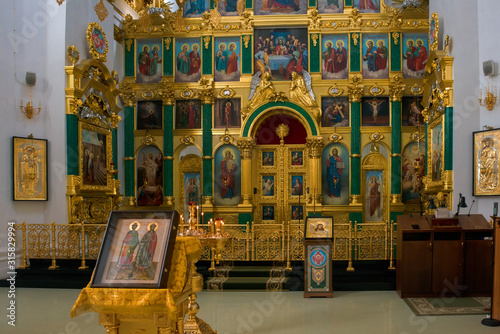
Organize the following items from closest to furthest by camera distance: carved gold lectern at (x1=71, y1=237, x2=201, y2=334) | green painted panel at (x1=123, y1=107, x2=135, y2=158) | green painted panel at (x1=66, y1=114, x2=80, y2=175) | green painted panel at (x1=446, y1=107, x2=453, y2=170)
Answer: carved gold lectern at (x1=71, y1=237, x2=201, y2=334)
green painted panel at (x1=446, y1=107, x2=453, y2=170)
green painted panel at (x1=66, y1=114, x2=80, y2=175)
green painted panel at (x1=123, y1=107, x2=135, y2=158)

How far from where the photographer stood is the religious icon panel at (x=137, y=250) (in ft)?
13.6

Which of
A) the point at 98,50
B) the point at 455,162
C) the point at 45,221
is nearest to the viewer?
the point at 455,162

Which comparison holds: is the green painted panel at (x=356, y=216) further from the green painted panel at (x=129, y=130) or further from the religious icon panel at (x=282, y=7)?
the green painted panel at (x=129, y=130)

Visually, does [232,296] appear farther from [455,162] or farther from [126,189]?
[126,189]

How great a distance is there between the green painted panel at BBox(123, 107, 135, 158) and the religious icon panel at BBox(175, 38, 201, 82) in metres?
1.83

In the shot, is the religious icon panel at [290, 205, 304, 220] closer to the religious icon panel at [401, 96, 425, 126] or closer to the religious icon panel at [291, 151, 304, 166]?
the religious icon panel at [291, 151, 304, 166]

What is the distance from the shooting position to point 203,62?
15.4 m

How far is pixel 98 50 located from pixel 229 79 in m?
4.42

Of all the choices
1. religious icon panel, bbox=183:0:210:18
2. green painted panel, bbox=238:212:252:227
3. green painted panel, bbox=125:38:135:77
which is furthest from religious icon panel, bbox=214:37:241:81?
green painted panel, bbox=238:212:252:227

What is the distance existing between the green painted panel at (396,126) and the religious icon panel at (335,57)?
5.85ft

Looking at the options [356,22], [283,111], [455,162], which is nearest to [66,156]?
[283,111]

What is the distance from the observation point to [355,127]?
48.9 feet

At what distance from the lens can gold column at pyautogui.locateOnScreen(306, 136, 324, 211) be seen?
1465cm

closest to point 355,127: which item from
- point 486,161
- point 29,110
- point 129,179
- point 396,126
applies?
point 396,126
